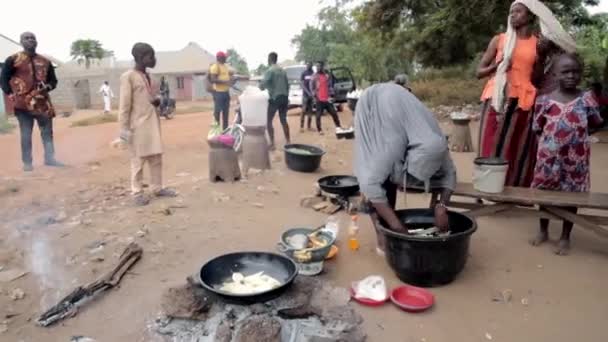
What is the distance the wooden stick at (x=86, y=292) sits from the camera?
2.92 metres

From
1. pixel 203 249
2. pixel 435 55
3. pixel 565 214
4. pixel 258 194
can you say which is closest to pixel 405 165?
pixel 565 214

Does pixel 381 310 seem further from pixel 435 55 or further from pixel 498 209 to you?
pixel 435 55

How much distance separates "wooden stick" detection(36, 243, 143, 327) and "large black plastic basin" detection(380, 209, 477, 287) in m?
1.88

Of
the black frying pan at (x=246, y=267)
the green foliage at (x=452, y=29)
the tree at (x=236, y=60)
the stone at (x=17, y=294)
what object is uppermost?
the tree at (x=236, y=60)

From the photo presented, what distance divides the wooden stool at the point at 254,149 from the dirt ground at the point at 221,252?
36 centimetres

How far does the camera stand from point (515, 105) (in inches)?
173

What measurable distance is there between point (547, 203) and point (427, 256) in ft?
3.81

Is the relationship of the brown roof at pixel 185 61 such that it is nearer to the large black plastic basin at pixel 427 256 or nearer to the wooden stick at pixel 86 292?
the wooden stick at pixel 86 292

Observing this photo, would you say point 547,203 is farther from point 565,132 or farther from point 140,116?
point 140,116

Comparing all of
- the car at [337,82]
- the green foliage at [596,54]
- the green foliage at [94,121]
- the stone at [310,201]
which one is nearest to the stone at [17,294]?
the stone at [310,201]

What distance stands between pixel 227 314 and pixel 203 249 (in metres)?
1.30

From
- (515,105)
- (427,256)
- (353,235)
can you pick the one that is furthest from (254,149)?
(427,256)

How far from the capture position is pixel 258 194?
5.65 meters

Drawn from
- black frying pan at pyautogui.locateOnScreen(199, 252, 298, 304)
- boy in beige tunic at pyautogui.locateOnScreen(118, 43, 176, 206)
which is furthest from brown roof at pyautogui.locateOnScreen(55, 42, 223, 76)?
black frying pan at pyautogui.locateOnScreen(199, 252, 298, 304)
